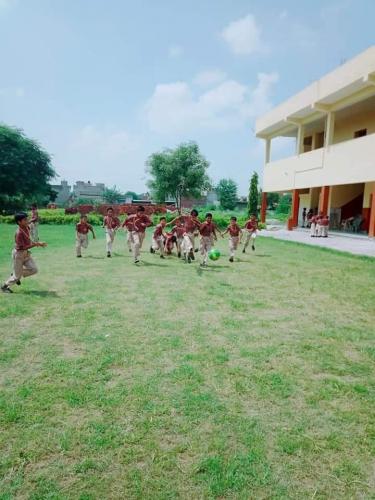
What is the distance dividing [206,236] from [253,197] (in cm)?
3382

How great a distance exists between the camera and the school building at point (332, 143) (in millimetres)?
19984

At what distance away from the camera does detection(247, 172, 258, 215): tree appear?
44.1 metres

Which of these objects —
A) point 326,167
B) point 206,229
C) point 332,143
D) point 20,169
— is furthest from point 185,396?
point 20,169

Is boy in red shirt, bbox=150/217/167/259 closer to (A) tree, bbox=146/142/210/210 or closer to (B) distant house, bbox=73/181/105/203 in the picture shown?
(A) tree, bbox=146/142/210/210

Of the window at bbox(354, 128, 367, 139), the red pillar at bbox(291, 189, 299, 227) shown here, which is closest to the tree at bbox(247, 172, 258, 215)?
the red pillar at bbox(291, 189, 299, 227)

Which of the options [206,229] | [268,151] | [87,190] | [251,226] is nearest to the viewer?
[206,229]

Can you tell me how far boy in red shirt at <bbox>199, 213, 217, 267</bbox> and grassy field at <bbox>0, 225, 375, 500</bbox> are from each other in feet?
14.2

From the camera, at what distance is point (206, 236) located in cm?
1209

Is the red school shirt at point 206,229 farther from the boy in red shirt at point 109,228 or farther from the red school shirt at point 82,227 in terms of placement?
the red school shirt at point 82,227

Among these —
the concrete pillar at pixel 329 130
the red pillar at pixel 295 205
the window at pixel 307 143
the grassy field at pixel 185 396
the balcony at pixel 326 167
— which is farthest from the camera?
the window at pixel 307 143

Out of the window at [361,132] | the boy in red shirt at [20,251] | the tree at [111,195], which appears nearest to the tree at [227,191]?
the tree at [111,195]

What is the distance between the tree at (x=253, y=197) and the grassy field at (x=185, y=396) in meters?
36.9

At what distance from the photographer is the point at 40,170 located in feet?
156

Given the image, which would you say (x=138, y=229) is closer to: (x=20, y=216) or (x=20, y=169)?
(x=20, y=216)
